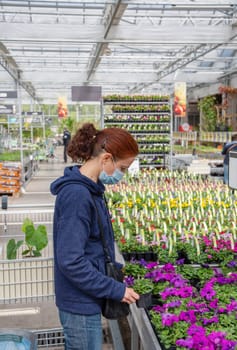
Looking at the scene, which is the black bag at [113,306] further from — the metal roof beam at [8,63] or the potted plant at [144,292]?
the metal roof beam at [8,63]

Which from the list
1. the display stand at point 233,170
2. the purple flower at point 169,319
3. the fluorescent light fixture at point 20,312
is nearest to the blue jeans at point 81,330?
the purple flower at point 169,319

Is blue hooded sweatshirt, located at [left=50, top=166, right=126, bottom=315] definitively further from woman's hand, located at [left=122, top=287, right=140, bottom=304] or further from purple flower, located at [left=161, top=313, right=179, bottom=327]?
purple flower, located at [left=161, top=313, right=179, bottom=327]

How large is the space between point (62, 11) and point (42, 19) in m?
0.88

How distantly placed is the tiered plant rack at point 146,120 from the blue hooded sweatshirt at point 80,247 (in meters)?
7.54

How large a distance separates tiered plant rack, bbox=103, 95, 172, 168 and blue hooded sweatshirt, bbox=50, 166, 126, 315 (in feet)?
24.7

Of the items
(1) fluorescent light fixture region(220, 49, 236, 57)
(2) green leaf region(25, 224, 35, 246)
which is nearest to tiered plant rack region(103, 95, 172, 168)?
(1) fluorescent light fixture region(220, 49, 236, 57)

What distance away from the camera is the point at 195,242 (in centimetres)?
318

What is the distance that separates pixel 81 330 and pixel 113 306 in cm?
17

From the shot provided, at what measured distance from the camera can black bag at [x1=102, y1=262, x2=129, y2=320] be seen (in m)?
1.76

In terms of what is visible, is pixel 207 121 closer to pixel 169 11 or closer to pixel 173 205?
pixel 169 11

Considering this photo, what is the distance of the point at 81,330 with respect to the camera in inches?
70.5

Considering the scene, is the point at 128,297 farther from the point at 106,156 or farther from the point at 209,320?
the point at 106,156

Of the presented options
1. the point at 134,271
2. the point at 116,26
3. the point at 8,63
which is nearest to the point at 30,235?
the point at 134,271

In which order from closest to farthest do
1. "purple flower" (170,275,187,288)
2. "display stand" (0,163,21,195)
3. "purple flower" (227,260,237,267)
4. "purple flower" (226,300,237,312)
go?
"purple flower" (226,300,237,312) → "purple flower" (170,275,187,288) → "purple flower" (227,260,237,267) → "display stand" (0,163,21,195)
